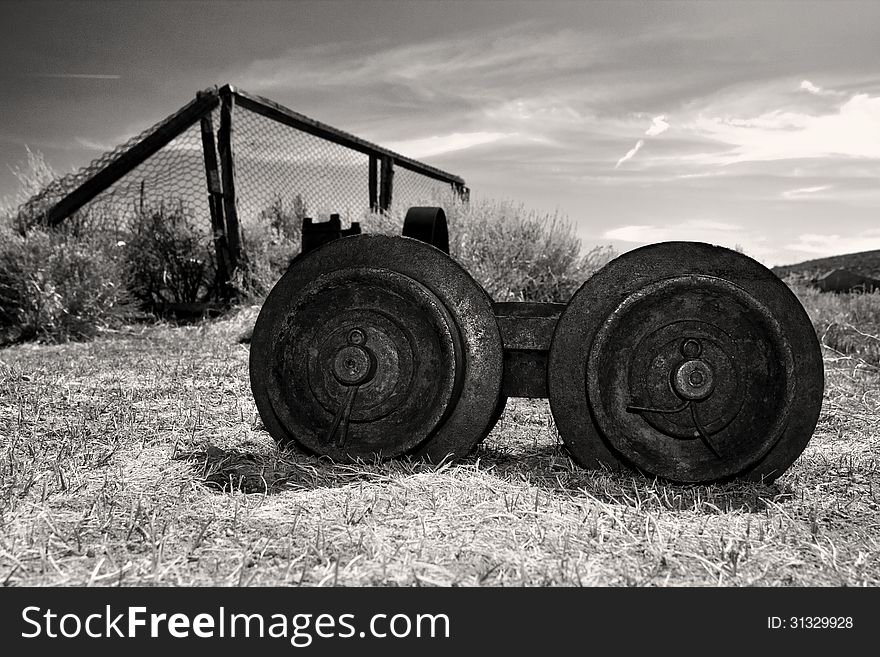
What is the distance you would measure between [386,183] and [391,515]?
8.83m

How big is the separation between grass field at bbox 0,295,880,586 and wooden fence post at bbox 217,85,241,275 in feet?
17.1

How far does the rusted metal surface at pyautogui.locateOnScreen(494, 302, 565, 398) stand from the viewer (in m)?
2.96

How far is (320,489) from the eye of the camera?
2.71m

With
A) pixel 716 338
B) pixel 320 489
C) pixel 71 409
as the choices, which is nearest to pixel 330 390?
pixel 320 489

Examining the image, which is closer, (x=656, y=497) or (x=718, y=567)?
(x=718, y=567)

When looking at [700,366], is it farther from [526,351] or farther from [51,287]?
[51,287]

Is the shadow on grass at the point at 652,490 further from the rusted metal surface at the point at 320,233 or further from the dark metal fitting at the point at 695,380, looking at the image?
the rusted metal surface at the point at 320,233

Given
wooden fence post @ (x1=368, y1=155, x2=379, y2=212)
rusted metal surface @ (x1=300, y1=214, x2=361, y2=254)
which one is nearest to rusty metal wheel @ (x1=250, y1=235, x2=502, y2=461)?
rusted metal surface @ (x1=300, y1=214, x2=361, y2=254)

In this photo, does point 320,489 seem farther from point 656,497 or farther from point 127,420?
point 127,420

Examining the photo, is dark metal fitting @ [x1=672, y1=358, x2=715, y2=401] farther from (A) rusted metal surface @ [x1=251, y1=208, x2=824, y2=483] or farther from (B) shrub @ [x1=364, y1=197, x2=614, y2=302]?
(B) shrub @ [x1=364, y1=197, x2=614, y2=302]

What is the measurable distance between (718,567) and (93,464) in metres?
2.46

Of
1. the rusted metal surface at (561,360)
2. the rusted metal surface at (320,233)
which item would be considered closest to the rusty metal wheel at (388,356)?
the rusted metal surface at (561,360)

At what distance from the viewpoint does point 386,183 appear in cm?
1076

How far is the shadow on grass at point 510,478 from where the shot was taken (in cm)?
263
